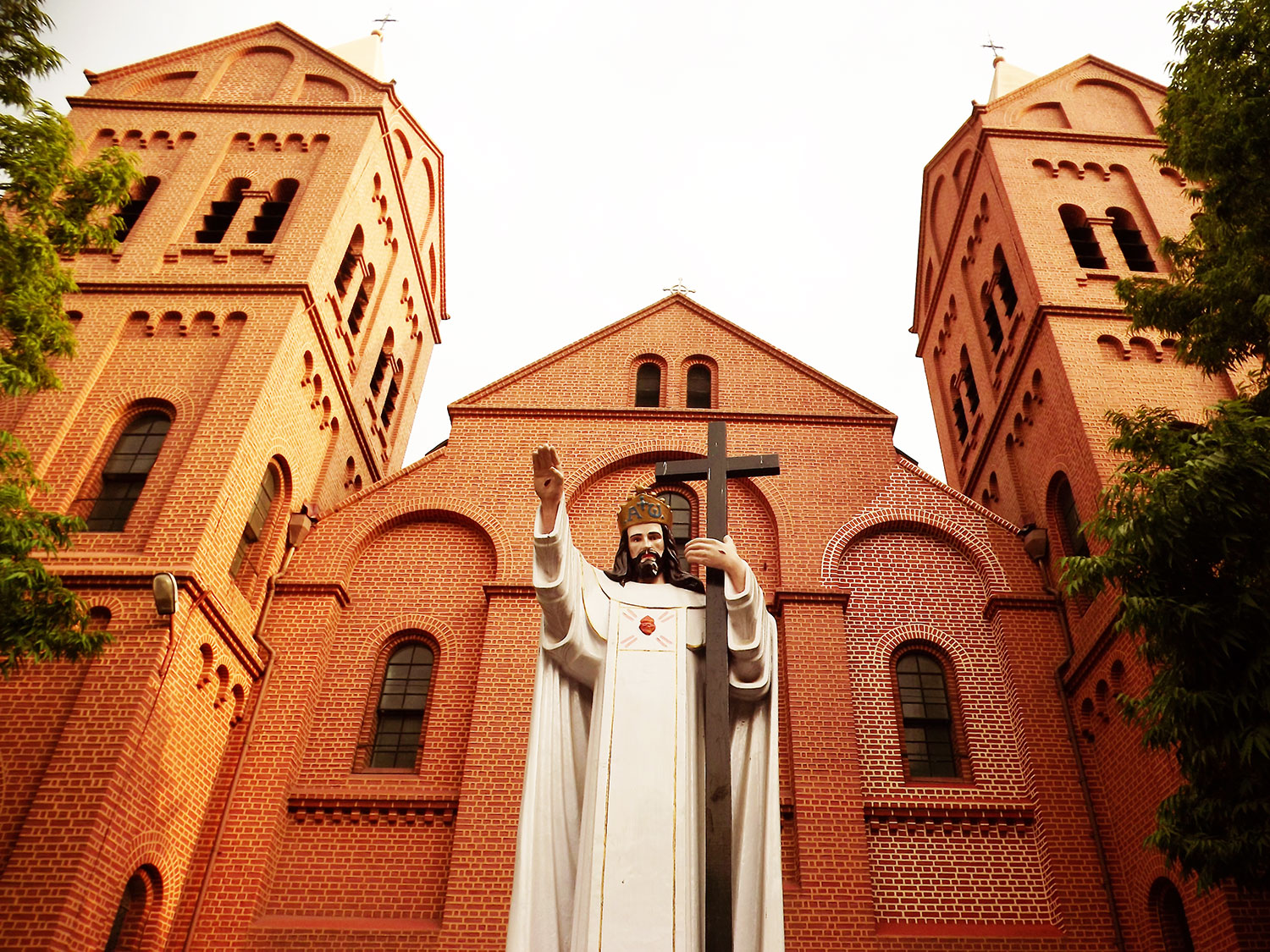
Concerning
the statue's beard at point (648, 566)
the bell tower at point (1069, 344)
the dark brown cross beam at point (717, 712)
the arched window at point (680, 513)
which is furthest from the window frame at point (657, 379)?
the statue's beard at point (648, 566)

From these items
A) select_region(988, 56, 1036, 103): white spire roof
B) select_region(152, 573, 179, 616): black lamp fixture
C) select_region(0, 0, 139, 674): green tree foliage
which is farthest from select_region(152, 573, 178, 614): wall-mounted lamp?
select_region(988, 56, 1036, 103): white spire roof

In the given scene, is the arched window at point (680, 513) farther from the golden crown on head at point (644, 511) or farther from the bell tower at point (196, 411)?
the golden crown on head at point (644, 511)

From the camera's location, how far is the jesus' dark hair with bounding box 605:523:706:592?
6.48 m

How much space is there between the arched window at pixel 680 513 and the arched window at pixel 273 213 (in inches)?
322

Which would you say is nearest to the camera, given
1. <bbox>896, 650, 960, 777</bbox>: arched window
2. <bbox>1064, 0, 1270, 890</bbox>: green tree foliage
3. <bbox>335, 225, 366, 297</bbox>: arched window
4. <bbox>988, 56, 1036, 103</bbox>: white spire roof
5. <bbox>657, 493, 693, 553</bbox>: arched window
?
<bbox>1064, 0, 1270, 890</bbox>: green tree foliage

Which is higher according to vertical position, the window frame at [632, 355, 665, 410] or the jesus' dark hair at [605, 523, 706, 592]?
the window frame at [632, 355, 665, 410]

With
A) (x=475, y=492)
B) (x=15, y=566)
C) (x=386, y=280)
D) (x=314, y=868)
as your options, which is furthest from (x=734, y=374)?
(x=15, y=566)

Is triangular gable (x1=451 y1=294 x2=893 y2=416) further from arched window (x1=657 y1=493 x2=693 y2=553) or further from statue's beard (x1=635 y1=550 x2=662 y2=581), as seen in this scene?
statue's beard (x1=635 y1=550 x2=662 y2=581)

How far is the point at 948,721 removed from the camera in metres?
12.9

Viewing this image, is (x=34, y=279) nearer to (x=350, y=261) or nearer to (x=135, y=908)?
(x=135, y=908)

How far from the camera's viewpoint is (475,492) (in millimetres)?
14836

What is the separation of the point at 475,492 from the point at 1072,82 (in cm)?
1650

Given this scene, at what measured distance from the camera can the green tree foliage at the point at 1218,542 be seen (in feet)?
24.1

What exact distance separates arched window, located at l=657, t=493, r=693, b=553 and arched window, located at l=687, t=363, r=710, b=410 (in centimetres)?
231
